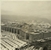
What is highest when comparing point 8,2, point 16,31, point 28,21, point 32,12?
point 8,2

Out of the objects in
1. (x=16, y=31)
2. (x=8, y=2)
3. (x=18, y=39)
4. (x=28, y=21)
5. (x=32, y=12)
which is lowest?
(x=18, y=39)

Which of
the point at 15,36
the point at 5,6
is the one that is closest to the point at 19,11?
the point at 5,6

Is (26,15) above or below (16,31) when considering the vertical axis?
above

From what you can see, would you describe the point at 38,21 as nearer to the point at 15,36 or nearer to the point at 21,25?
the point at 21,25

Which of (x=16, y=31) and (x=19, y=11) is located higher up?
(x=19, y=11)

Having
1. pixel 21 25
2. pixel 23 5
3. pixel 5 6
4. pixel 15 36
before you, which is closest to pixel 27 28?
pixel 21 25

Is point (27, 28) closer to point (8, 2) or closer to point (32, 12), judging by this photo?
point (32, 12)
